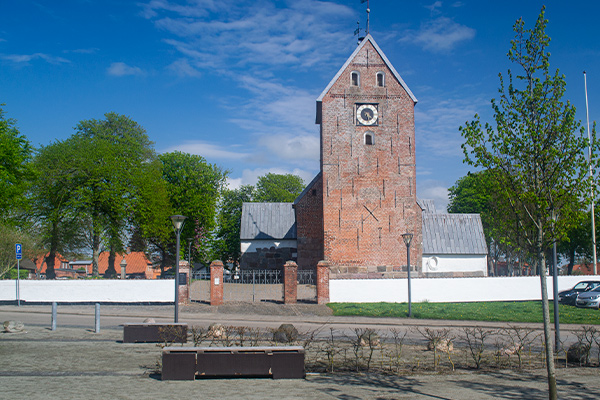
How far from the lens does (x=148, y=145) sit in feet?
176

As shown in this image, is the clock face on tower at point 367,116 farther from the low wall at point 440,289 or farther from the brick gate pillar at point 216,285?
the brick gate pillar at point 216,285

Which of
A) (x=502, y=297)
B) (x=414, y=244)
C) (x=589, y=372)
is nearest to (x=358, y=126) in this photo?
(x=414, y=244)

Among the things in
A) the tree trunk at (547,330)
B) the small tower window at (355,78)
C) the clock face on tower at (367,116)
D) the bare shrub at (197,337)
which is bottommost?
the bare shrub at (197,337)

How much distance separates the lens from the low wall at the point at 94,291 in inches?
994

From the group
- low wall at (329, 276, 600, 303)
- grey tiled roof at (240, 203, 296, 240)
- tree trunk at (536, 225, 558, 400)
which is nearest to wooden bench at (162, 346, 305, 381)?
tree trunk at (536, 225, 558, 400)

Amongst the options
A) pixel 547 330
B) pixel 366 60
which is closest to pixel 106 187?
pixel 366 60

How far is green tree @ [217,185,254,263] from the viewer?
5246 cm

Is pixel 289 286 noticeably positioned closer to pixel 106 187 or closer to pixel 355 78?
pixel 355 78

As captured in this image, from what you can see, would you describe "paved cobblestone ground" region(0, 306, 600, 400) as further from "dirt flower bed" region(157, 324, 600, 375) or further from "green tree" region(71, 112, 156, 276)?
"green tree" region(71, 112, 156, 276)

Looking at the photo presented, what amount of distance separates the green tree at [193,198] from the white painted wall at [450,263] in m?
23.0

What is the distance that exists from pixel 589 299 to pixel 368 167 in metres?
14.1

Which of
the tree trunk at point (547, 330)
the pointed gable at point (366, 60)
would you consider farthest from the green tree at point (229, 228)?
the tree trunk at point (547, 330)

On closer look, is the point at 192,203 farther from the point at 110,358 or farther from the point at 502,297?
the point at 110,358

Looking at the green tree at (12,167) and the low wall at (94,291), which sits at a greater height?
the green tree at (12,167)
